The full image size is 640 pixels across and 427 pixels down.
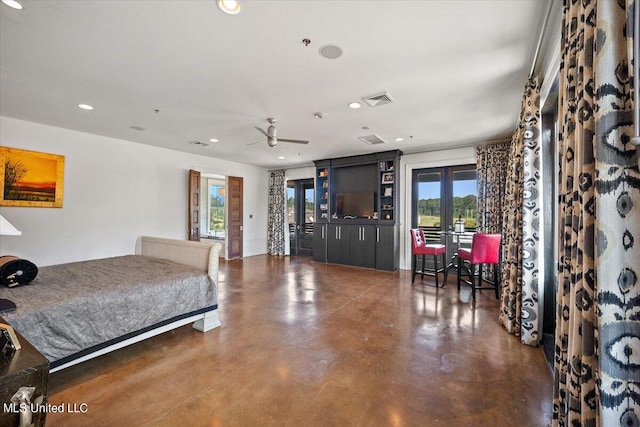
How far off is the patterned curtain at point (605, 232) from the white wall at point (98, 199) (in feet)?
21.7

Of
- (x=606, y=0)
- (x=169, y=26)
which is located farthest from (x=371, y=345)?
(x=169, y=26)

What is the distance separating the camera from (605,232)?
0.94m

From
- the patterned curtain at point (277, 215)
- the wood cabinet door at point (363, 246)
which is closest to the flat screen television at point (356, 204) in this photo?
the wood cabinet door at point (363, 246)

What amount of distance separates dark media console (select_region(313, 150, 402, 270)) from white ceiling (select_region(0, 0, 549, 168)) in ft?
6.70

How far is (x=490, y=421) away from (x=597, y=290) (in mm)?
1289

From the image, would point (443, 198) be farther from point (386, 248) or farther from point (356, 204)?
point (356, 204)

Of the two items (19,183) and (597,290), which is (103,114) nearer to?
(19,183)

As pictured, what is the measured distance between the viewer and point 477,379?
2141 millimetres

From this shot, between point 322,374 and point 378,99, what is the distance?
309 centimetres

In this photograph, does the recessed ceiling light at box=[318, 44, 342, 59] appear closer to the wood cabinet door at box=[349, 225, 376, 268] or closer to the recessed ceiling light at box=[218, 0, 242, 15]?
the recessed ceiling light at box=[218, 0, 242, 15]

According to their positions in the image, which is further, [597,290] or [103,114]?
[103,114]

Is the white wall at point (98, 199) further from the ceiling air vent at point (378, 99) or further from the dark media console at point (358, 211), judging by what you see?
the ceiling air vent at point (378, 99)

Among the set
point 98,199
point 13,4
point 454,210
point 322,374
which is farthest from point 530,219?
point 98,199

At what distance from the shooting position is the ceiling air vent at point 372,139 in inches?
203
